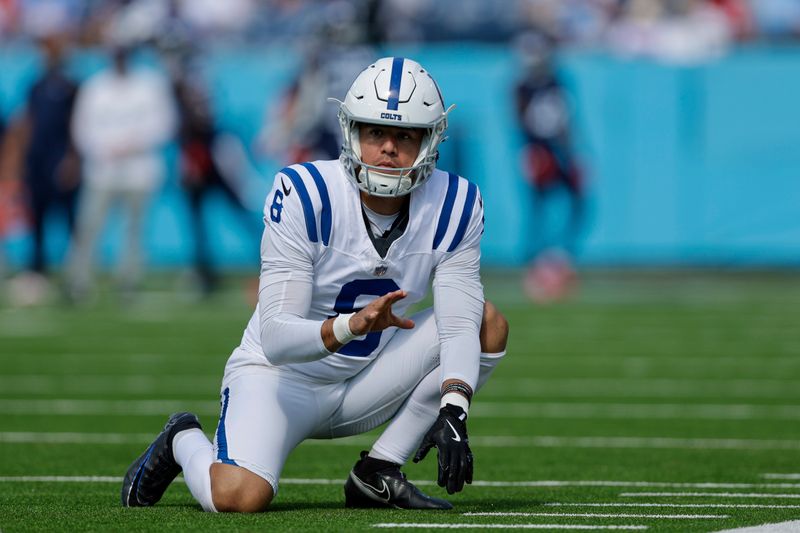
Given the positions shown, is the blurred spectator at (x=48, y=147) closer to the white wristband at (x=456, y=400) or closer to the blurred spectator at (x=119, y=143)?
the blurred spectator at (x=119, y=143)

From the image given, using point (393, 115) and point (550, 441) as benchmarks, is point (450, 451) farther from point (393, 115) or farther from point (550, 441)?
→ point (550, 441)

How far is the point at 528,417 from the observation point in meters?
8.04

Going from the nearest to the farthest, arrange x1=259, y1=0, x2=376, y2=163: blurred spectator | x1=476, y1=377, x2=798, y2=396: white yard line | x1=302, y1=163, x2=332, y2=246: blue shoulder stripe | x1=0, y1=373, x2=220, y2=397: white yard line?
x1=302, y1=163, x2=332, y2=246: blue shoulder stripe
x1=476, y1=377, x2=798, y2=396: white yard line
x1=0, y1=373, x2=220, y2=397: white yard line
x1=259, y1=0, x2=376, y2=163: blurred spectator

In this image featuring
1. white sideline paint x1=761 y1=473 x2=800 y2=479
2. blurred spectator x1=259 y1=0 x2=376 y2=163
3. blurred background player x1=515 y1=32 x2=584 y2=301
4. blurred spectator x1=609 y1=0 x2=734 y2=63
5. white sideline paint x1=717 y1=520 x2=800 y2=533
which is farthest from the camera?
blurred spectator x1=609 y1=0 x2=734 y2=63

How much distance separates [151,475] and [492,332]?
1.17 metres

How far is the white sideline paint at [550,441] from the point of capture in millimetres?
6969

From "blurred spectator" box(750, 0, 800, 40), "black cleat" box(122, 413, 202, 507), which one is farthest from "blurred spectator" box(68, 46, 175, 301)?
"black cleat" box(122, 413, 202, 507)

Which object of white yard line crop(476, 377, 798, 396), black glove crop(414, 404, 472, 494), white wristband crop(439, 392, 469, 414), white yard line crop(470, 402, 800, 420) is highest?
white wristband crop(439, 392, 469, 414)

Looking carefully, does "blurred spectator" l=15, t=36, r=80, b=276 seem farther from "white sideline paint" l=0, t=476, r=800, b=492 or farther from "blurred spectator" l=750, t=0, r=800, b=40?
"white sideline paint" l=0, t=476, r=800, b=492

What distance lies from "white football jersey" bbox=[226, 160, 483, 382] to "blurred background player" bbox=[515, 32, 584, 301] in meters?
10.6

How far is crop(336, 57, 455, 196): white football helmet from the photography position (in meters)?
4.99

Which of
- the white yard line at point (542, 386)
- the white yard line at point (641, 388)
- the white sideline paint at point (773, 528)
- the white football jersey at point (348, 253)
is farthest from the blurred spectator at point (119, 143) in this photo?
the white sideline paint at point (773, 528)

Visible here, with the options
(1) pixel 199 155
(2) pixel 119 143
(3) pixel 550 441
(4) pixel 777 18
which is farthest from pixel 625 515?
(4) pixel 777 18

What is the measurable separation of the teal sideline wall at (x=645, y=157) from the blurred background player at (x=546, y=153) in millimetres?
169
